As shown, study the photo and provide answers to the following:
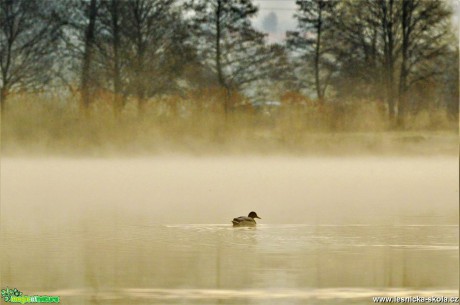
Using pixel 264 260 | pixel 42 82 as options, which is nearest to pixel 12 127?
pixel 42 82

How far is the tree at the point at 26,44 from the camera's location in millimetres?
29031

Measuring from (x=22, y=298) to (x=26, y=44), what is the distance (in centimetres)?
2200

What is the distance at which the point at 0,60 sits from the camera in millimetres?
29016

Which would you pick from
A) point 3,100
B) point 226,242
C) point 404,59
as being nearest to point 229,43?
point 404,59

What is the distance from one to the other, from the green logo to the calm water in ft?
0.30

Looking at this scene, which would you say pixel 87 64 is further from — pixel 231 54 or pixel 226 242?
pixel 226 242

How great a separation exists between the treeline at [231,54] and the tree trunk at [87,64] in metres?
0.03

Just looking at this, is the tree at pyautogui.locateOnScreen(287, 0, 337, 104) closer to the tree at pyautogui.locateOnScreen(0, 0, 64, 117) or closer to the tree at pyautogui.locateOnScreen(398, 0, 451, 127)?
the tree at pyautogui.locateOnScreen(398, 0, 451, 127)

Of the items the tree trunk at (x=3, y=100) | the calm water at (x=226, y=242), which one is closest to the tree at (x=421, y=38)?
the tree trunk at (x=3, y=100)

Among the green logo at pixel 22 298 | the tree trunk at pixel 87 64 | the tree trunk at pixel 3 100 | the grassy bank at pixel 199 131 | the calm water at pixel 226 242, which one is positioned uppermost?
the tree trunk at pixel 87 64

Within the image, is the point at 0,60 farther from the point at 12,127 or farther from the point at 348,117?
the point at 348,117

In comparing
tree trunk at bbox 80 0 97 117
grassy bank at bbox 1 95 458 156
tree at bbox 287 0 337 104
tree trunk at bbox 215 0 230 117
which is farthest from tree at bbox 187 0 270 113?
tree trunk at bbox 80 0 97 117

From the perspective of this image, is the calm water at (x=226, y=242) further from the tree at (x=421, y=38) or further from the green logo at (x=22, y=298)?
the tree at (x=421, y=38)

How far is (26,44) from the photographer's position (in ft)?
97.2
